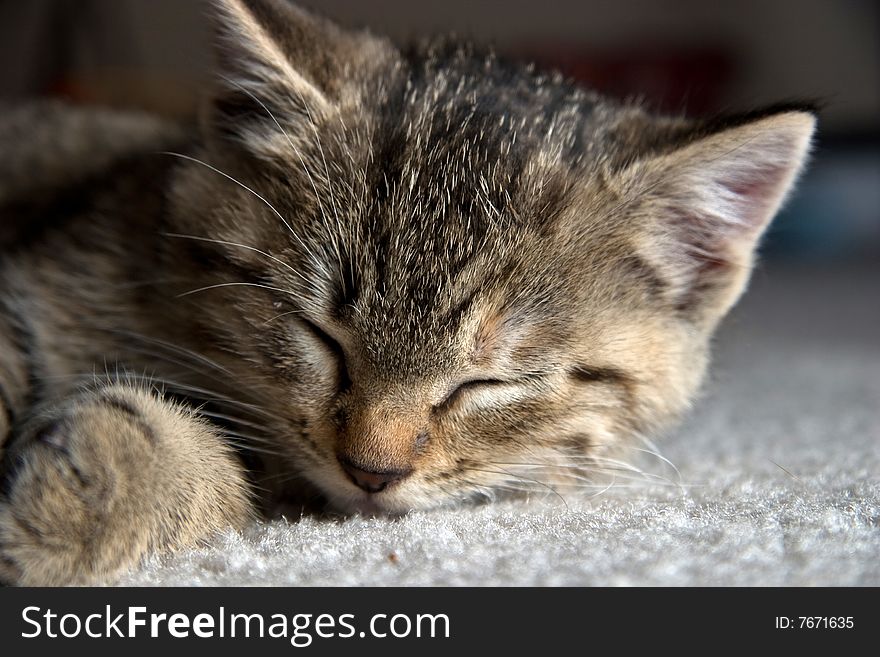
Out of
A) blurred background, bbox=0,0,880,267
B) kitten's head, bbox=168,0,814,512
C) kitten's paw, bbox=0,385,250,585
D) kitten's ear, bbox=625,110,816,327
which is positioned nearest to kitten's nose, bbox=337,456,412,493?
kitten's head, bbox=168,0,814,512

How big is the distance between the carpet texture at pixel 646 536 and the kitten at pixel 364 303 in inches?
2.2

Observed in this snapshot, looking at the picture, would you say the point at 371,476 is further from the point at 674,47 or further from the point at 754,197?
the point at 674,47

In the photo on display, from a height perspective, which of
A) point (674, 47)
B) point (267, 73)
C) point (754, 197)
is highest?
point (267, 73)

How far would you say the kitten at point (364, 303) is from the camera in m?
0.86

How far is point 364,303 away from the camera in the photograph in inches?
35.5

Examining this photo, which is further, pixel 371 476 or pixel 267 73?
pixel 267 73

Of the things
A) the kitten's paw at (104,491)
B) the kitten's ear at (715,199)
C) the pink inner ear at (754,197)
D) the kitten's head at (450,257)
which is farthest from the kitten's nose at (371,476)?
the pink inner ear at (754,197)

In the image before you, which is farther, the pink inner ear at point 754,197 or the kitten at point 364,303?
the pink inner ear at point 754,197

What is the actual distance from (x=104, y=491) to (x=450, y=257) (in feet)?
1.37

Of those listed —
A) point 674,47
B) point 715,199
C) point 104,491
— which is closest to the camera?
point 104,491

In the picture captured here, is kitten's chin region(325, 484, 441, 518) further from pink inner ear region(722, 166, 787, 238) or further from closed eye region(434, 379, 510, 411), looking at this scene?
pink inner ear region(722, 166, 787, 238)

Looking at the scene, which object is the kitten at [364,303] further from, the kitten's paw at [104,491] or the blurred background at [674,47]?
the blurred background at [674,47]

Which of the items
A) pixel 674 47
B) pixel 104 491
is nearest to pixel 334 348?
pixel 104 491

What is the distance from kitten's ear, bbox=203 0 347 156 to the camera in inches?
39.1
